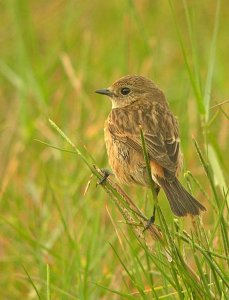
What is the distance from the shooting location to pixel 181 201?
4695mm

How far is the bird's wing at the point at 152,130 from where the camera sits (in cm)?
522

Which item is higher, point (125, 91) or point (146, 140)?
point (125, 91)

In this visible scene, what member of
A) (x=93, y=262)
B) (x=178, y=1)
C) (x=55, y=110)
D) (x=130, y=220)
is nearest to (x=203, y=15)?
(x=178, y=1)

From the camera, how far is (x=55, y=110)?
854cm

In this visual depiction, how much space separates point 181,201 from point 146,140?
768mm

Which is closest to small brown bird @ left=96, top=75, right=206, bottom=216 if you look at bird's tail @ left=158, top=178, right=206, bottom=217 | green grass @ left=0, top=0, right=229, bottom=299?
bird's tail @ left=158, top=178, right=206, bottom=217

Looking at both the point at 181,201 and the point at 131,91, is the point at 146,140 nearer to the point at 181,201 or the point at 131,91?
the point at 181,201

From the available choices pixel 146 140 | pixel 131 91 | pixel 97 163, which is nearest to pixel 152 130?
pixel 146 140

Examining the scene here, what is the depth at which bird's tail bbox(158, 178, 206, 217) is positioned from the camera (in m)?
4.61

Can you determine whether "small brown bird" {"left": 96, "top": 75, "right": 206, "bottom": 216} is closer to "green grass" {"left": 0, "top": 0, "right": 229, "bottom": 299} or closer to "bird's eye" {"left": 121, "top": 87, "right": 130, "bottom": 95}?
"bird's eye" {"left": 121, "top": 87, "right": 130, "bottom": 95}

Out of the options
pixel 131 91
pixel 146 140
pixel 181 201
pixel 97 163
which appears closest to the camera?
pixel 181 201

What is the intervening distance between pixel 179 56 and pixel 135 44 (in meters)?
0.67

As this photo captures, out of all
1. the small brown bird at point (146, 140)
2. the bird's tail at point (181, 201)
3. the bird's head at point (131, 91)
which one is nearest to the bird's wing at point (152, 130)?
the small brown bird at point (146, 140)

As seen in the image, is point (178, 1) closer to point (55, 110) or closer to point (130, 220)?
point (55, 110)
